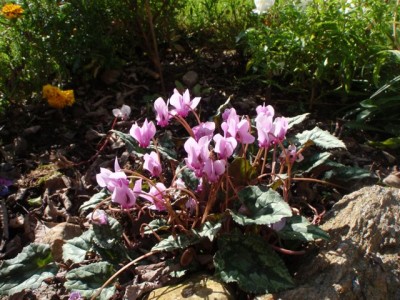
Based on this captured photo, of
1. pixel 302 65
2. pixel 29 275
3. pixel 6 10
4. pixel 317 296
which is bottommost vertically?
pixel 317 296

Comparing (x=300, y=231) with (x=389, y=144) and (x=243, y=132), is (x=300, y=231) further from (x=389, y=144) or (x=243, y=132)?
(x=389, y=144)

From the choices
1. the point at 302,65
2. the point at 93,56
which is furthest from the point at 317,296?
the point at 93,56

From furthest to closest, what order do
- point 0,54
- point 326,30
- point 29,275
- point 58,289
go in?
point 0,54 → point 326,30 → point 58,289 → point 29,275

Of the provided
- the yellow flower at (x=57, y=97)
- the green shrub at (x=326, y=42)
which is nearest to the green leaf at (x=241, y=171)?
the green shrub at (x=326, y=42)

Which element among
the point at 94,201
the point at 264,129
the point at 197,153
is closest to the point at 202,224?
the point at 197,153

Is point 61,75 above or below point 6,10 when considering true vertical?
below

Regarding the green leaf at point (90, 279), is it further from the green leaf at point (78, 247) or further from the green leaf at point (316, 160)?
the green leaf at point (316, 160)

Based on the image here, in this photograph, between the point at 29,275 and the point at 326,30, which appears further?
the point at 326,30

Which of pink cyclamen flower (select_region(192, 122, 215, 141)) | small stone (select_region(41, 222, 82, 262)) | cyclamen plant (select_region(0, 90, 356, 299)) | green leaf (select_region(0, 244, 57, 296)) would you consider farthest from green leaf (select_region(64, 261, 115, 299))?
pink cyclamen flower (select_region(192, 122, 215, 141))

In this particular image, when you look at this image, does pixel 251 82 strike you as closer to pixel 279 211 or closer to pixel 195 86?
pixel 195 86
